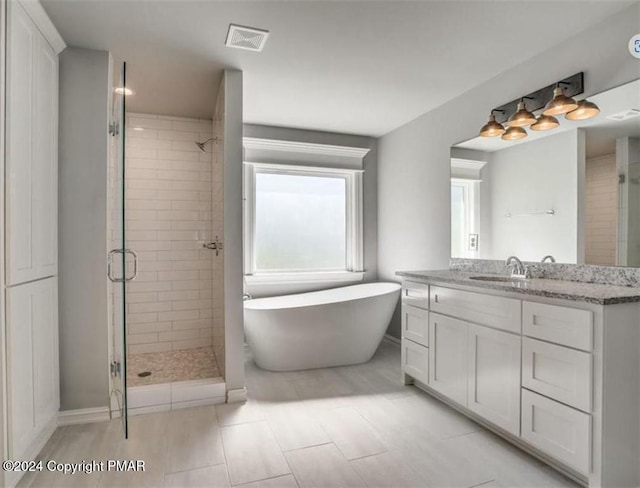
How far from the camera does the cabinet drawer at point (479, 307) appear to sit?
6.70 feet

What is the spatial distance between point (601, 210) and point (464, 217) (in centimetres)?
110

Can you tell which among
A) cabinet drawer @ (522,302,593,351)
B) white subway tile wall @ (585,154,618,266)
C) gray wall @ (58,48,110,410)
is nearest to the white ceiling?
gray wall @ (58,48,110,410)

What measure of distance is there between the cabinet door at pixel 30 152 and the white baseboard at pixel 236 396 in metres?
1.40

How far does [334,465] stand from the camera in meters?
1.93

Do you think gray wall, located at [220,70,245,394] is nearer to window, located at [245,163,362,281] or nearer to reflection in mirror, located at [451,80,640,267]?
window, located at [245,163,362,281]

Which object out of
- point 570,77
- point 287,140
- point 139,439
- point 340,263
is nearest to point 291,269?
point 340,263

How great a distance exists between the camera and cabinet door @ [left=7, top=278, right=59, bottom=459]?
175cm

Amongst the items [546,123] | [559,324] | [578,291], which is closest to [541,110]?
[546,123]

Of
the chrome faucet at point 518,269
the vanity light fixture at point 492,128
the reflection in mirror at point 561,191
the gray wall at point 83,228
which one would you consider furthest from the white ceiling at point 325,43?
the chrome faucet at point 518,269

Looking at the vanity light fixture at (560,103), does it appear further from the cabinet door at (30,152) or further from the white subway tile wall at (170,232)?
the cabinet door at (30,152)

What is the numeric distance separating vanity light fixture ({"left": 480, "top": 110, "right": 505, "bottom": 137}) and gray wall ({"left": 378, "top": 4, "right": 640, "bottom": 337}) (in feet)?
0.46

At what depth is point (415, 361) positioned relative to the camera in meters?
2.86

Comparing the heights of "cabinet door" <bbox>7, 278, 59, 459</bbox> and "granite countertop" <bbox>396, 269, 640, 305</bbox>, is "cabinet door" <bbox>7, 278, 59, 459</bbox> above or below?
below

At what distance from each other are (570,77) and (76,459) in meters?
3.55
